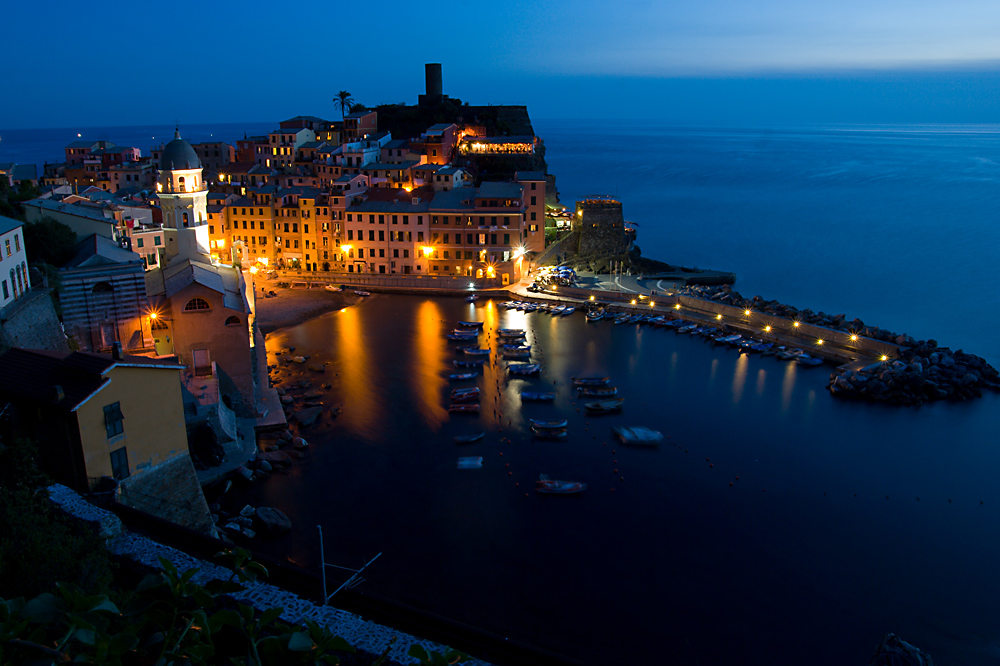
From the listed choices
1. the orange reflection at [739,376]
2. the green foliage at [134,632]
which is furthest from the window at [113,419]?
the orange reflection at [739,376]

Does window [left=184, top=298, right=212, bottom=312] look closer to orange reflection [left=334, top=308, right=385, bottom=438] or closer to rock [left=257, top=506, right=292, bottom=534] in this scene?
orange reflection [left=334, top=308, right=385, bottom=438]

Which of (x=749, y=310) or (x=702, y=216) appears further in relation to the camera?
(x=702, y=216)

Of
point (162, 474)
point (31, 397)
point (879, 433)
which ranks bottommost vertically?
point (879, 433)

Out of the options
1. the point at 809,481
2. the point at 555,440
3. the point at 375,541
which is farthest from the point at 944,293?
the point at 375,541

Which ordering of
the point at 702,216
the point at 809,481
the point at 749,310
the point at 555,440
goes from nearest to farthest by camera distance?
the point at 809,481, the point at 555,440, the point at 749,310, the point at 702,216

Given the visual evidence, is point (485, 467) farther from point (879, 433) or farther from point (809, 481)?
point (879, 433)

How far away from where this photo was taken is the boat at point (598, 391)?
2289 cm

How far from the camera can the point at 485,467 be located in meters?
17.8

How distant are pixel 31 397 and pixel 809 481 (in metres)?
17.6

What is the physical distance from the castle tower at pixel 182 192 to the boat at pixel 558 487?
14.7m

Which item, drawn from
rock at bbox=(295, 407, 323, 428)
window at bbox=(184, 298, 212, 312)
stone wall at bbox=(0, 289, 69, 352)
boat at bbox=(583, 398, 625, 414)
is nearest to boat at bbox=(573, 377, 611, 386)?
boat at bbox=(583, 398, 625, 414)

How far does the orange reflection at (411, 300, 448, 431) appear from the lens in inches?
842

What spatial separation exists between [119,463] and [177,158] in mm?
14015

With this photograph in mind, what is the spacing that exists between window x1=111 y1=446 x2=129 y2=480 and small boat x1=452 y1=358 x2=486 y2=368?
49.8 ft
